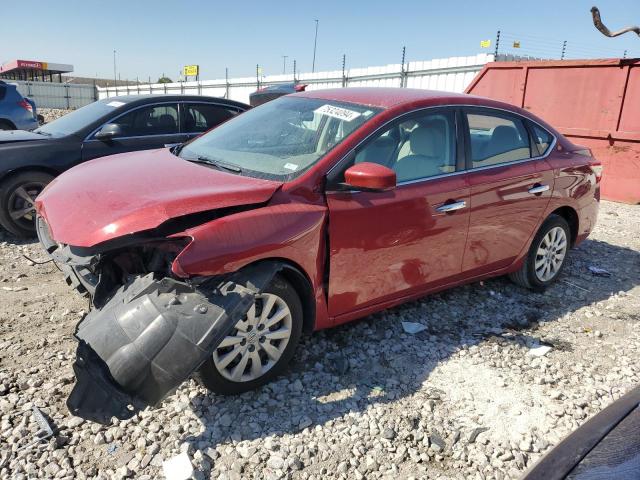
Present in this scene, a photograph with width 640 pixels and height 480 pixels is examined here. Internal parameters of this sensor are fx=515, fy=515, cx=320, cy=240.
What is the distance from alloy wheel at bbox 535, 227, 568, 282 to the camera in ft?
15.6

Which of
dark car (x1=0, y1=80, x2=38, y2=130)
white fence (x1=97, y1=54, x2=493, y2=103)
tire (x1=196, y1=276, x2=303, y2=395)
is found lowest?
tire (x1=196, y1=276, x2=303, y2=395)

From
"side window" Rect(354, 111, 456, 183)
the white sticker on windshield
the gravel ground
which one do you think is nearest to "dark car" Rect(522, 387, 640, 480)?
the gravel ground

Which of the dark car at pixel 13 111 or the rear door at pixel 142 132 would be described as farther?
the dark car at pixel 13 111

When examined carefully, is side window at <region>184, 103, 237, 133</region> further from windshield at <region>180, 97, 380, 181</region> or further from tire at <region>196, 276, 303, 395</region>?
tire at <region>196, 276, 303, 395</region>

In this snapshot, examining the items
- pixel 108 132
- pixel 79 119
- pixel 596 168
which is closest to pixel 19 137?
pixel 79 119

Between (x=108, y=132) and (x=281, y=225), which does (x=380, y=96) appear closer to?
(x=281, y=225)

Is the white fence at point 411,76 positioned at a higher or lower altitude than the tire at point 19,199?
higher

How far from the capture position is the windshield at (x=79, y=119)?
6.05 meters

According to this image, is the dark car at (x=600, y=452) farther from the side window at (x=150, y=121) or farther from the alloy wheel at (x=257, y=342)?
the side window at (x=150, y=121)

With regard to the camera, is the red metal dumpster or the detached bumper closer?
the detached bumper

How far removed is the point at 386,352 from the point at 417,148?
4.79 ft

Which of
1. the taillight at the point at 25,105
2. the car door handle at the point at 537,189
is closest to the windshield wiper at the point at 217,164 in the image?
the car door handle at the point at 537,189

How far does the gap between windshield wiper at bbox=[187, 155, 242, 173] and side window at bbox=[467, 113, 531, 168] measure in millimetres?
1815

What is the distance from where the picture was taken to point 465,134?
3.90 metres
